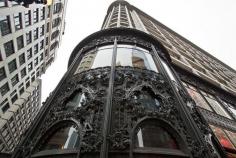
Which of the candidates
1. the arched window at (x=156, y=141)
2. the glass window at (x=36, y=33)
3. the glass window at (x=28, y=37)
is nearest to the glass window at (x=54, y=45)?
the glass window at (x=36, y=33)

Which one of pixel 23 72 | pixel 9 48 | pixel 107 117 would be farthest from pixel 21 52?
pixel 107 117

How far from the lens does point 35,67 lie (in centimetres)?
4347

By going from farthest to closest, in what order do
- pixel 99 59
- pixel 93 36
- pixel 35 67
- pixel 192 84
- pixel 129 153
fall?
pixel 35 67
pixel 192 84
pixel 93 36
pixel 99 59
pixel 129 153

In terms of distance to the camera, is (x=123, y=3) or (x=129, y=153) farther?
(x=123, y=3)

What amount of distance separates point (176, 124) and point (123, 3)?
134ft

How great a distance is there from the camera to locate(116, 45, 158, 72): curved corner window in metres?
10.7

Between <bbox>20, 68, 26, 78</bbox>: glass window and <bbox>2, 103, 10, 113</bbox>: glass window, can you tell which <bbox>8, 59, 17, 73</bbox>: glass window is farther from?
<bbox>2, 103, 10, 113</bbox>: glass window

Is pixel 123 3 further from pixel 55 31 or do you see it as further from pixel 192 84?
pixel 192 84

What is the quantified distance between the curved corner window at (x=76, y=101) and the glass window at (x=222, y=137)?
302 inches

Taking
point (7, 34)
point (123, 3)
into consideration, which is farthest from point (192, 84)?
point (123, 3)

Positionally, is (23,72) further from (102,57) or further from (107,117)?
(107,117)

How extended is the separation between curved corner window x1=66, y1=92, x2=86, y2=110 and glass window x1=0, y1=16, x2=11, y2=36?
2200 centimetres

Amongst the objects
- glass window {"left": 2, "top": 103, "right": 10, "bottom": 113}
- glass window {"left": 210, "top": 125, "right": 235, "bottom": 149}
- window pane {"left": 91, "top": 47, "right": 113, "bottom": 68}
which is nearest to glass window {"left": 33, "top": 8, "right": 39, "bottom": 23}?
glass window {"left": 2, "top": 103, "right": 10, "bottom": 113}

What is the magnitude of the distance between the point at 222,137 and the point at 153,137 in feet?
25.5
